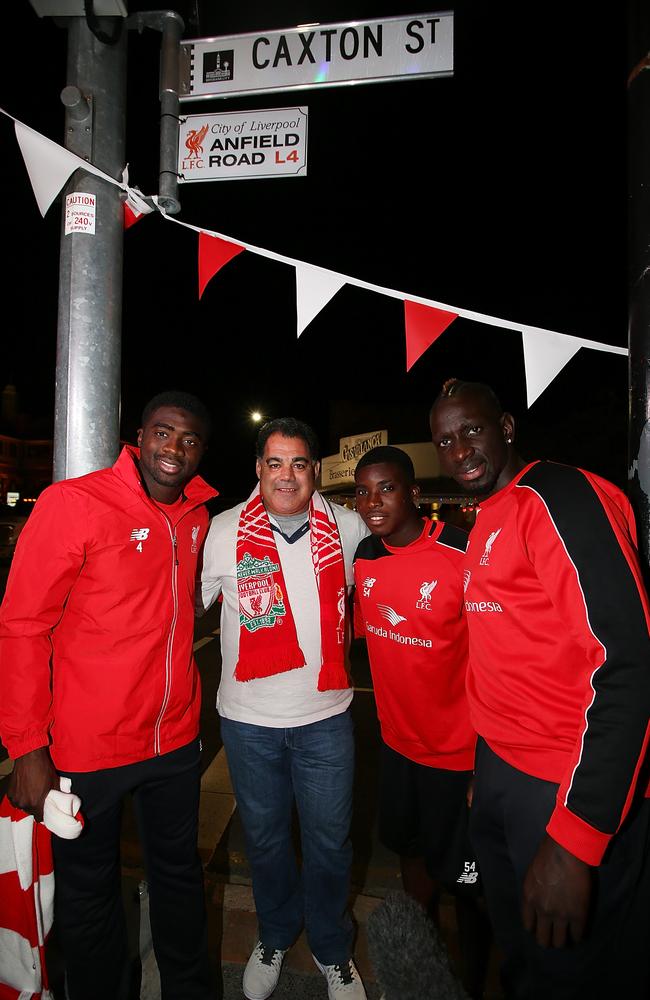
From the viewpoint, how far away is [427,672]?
247 centimetres

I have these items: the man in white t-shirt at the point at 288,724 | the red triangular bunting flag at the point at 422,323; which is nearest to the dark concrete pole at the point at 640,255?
the red triangular bunting flag at the point at 422,323

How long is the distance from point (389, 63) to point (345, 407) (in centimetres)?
2023

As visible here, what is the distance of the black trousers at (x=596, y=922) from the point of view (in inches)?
62.9

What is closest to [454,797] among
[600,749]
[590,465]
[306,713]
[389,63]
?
[306,713]

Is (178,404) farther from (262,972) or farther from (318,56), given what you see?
(262,972)

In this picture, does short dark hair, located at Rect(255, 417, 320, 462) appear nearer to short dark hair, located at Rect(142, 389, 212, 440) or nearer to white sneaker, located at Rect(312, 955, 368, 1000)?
short dark hair, located at Rect(142, 389, 212, 440)

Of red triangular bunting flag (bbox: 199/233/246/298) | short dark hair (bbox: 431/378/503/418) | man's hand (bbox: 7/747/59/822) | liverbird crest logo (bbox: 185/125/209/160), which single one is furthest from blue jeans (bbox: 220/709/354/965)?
liverbird crest logo (bbox: 185/125/209/160)

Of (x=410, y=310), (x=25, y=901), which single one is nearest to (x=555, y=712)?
(x=25, y=901)

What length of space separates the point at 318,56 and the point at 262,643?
2.79 m

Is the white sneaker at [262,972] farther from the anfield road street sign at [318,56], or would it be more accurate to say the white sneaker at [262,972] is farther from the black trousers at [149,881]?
the anfield road street sign at [318,56]

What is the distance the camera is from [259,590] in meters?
2.57

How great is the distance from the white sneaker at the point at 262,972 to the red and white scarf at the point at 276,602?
122 centimetres

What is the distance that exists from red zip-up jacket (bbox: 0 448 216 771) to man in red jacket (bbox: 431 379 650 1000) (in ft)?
4.09

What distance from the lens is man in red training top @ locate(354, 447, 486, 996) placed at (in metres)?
2.44
